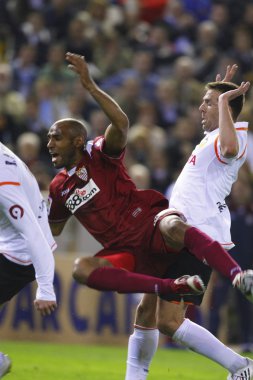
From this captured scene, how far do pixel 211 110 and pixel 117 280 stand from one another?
1582 millimetres

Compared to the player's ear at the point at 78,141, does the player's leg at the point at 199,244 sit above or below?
below

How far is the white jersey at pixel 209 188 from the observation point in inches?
312

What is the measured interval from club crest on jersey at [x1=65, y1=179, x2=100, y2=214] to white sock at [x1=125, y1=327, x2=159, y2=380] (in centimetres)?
115

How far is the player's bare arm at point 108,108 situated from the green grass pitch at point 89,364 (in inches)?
92.6

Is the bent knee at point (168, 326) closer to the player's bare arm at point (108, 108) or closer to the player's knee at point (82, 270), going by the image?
the player's knee at point (82, 270)

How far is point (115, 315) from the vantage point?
13469 mm

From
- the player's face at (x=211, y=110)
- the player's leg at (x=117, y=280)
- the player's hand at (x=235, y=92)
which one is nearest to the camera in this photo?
the player's leg at (x=117, y=280)

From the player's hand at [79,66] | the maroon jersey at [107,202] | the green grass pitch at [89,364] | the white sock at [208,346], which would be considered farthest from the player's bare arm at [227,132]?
Answer: the green grass pitch at [89,364]

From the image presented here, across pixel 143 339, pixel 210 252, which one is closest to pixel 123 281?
pixel 210 252

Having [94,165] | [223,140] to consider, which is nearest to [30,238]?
[94,165]

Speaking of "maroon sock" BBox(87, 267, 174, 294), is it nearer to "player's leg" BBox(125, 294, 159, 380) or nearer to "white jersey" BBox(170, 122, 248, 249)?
"white jersey" BBox(170, 122, 248, 249)

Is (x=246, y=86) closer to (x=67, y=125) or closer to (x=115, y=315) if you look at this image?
(x=67, y=125)

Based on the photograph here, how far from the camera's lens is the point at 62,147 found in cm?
800

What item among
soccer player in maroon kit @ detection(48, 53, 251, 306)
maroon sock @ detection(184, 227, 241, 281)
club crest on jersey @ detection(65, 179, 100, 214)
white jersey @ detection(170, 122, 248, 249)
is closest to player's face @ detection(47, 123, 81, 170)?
soccer player in maroon kit @ detection(48, 53, 251, 306)
